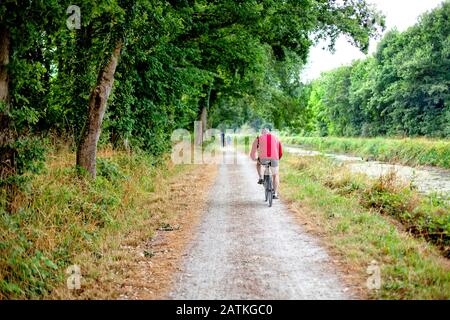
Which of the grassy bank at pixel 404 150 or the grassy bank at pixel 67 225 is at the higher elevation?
the grassy bank at pixel 404 150

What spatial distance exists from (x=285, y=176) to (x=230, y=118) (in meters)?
37.7

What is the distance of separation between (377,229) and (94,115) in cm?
702

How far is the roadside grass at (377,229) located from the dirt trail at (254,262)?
42 centimetres

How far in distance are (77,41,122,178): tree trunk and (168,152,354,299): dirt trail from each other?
3294 mm

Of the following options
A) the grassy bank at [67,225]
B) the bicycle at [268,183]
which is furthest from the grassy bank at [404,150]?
the grassy bank at [67,225]

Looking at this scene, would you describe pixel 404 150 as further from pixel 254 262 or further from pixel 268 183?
pixel 254 262

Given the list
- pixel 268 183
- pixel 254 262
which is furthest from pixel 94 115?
pixel 254 262

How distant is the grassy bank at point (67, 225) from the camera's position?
16.3 ft

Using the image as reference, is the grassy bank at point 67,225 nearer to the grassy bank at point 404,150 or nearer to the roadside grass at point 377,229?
the roadside grass at point 377,229

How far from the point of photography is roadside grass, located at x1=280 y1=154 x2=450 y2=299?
462 cm

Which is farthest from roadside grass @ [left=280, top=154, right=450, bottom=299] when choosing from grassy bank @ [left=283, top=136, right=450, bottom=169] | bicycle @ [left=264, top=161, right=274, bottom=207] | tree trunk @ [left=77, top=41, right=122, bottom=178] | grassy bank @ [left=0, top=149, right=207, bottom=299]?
tree trunk @ [left=77, top=41, right=122, bottom=178]

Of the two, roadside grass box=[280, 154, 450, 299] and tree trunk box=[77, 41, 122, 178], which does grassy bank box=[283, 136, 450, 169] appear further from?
tree trunk box=[77, 41, 122, 178]

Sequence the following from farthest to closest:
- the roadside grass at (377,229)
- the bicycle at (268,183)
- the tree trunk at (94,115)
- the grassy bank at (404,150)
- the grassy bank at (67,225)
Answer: the grassy bank at (404,150) < the bicycle at (268,183) < the tree trunk at (94,115) < the grassy bank at (67,225) < the roadside grass at (377,229)

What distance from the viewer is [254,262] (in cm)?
579
